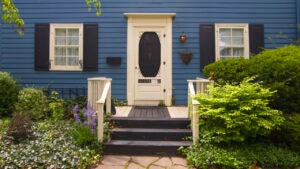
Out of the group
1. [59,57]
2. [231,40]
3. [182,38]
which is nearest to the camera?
[182,38]

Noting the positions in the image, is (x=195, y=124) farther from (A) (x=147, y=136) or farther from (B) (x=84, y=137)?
(B) (x=84, y=137)

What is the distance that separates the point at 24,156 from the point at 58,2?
4885mm

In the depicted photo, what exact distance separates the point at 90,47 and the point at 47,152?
150 inches

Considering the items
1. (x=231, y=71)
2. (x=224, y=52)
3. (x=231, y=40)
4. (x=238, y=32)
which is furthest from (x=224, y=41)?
(x=231, y=71)

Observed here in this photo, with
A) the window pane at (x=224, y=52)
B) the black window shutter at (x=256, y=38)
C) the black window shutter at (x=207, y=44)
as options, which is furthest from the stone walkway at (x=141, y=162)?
the black window shutter at (x=256, y=38)

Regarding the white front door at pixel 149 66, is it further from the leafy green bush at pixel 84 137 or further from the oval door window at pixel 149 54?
the leafy green bush at pixel 84 137

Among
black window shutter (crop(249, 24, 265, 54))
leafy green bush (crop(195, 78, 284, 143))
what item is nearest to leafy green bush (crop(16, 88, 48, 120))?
leafy green bush (crop(195, 78, 284, 143))

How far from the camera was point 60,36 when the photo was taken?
696cm

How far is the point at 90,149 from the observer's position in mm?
4004

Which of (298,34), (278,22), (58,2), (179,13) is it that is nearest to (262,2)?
(278,22)

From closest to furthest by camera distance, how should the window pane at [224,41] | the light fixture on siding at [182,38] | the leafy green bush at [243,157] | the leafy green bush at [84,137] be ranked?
1. the leafy green bush at [243,157]
2. the leafy green bush at [84,137]
3. the light fixture on siding at [182,38]
4. the window pane at [224,41]

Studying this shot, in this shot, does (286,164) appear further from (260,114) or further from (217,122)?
(217,122)

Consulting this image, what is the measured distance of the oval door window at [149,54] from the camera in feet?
22.3

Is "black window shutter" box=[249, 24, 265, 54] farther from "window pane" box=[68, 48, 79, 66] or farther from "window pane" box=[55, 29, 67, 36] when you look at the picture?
"window pane" box=[55, 29, 67, 36]
